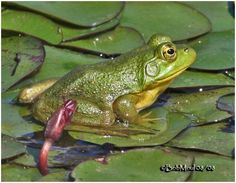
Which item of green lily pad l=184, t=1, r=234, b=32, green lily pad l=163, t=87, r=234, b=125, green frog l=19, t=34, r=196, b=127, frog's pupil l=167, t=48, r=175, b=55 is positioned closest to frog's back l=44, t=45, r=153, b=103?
green frog l=19, t=34, r=196, b=127

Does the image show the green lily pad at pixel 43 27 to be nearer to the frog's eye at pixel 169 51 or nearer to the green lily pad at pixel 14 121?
the green lily pad at pixel 14 121

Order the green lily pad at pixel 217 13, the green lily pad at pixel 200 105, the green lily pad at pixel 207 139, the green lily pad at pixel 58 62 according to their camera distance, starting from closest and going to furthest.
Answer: the green lily pad at pixel 207 139
the green lily pad at pixel 200 105
the green lily pad at pixel 58 62
the green lily pad at pixel 217 13

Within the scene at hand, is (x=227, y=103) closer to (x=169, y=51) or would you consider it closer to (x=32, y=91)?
(x=169, y=51)

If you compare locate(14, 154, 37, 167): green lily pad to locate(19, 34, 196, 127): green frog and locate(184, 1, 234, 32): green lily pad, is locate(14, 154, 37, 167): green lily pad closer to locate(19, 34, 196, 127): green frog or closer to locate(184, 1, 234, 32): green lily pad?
locate(19, 34, 196, 127): green frog

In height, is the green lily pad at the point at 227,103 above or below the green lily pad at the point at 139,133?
above

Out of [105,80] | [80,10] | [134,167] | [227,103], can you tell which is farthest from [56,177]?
[80,10]

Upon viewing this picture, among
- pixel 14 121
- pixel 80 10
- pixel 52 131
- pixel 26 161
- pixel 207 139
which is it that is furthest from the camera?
pixel 80 10

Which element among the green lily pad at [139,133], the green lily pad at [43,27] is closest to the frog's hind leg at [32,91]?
the green lily pad at [139,133]
